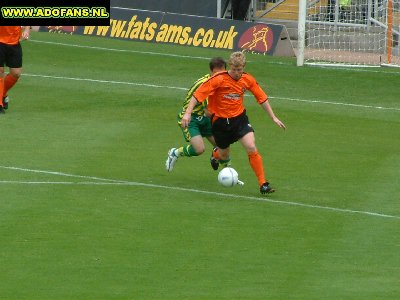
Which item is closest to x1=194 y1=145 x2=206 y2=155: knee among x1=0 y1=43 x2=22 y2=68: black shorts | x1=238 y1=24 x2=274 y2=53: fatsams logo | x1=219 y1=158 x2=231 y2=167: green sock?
x1=219 y1=158 x2=231 y2=167: green sock

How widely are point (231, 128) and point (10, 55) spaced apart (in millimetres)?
6880

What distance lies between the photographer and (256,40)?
102ft

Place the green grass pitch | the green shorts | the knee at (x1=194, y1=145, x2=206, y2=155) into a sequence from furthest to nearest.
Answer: the green shorts
the knee at (x1=194, y1=145, x2=206, y2=155)
the green grass pitch

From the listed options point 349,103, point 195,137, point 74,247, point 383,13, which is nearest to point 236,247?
point 74,247

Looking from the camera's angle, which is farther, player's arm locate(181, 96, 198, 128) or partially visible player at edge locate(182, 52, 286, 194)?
partially visible player at edge locate(182, 52, 286, 194)

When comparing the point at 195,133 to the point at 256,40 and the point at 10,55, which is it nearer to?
the point at 10,55

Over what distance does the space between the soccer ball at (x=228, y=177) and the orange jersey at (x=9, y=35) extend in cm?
701

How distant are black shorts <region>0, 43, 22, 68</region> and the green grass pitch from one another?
1.00 meters

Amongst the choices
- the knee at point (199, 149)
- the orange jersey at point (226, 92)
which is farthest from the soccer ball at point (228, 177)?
the knee at point (199, 149)

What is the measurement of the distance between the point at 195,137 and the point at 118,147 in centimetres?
251

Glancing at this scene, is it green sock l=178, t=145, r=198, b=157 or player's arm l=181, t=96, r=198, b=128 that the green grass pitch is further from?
player's arm l=181, t=96, r=198, b=128

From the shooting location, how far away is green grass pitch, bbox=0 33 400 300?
12.4 m

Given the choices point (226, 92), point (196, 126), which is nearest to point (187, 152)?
point (196, 126)

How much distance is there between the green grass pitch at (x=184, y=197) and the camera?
1241 centimetres
